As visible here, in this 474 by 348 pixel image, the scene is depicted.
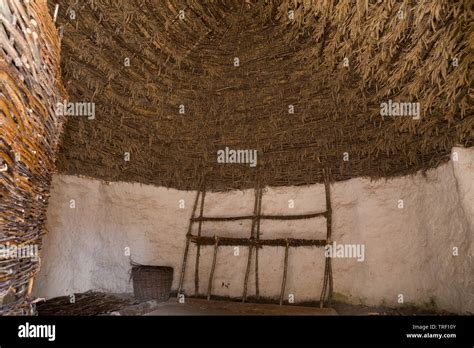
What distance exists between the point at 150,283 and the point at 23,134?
10.3ft

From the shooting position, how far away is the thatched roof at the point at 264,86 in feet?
8.92

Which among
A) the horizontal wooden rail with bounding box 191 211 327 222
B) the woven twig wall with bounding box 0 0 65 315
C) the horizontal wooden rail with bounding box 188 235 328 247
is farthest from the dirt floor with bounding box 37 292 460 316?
the woven twig wall with bounding box 0 0 65 315

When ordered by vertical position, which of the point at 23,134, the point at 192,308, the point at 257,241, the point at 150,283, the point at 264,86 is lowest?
the point at 192,308

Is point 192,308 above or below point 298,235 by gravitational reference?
below

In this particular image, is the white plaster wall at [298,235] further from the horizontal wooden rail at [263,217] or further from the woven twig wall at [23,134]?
the woven twig wall at [23,134]

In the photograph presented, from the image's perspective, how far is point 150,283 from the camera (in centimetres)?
437

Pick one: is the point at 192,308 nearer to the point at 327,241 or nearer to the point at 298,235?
the point at 298,235

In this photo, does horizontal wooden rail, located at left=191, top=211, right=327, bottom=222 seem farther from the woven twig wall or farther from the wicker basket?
the woven twig wall

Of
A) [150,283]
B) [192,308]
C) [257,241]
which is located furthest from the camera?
[257,241]

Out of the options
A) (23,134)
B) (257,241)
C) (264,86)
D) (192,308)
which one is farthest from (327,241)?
(23,134)

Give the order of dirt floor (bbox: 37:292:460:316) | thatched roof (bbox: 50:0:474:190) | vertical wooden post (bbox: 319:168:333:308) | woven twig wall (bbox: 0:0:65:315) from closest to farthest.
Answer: woven twig wall (bbox: 0:0:65:315)
thatched roof (bbox: 50:0:474:190)
dirt floor (bbox: 37:292:460:316)
vertical wooden post (bbox: 319:168:333:308)

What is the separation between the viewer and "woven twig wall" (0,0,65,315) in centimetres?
142

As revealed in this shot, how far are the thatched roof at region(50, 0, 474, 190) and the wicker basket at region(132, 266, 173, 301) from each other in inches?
47.8

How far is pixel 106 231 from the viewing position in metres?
4.57
